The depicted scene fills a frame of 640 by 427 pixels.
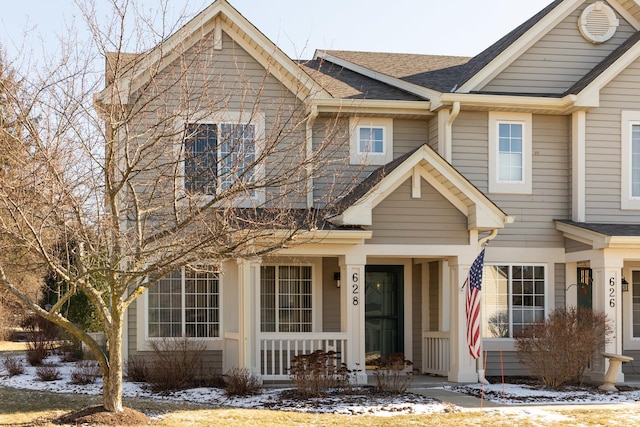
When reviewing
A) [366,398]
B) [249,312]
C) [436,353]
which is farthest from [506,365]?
[249,312]

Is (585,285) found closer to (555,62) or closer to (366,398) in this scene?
(555,62)

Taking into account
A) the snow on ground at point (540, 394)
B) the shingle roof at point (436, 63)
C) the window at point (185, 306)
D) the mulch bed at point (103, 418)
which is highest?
the shingle roof at point (436, 63)

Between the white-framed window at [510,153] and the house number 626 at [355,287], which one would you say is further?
the white-framed window at [510,153]

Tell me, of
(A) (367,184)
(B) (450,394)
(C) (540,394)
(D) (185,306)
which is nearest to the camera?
(B) (450,394)

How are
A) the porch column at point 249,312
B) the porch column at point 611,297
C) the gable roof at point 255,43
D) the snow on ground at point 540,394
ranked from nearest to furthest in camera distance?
1. the snow on ground at point 540,394
2. the porch column at point 249,312
3. the porch column at point 611,297
4. the gable roof at point 255,43

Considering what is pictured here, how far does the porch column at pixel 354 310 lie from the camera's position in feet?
49.3

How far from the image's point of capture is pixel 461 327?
51.0 ft

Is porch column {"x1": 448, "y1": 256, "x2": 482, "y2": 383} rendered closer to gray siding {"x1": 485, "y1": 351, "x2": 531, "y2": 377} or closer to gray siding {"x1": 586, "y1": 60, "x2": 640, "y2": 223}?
gray siding {"x1": 485, "y1": 351, "x2": 531, "y2": 377}

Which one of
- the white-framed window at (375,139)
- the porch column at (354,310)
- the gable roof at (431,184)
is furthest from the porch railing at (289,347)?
the white-framed window at (375,139)

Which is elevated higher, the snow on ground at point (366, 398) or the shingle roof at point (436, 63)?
the shingle roof at point (436, 63)

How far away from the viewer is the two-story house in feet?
50.7

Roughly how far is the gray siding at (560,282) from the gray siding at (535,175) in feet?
1.56

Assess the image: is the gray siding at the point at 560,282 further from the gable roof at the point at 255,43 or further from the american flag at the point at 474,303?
the gable roof at the point at 255,43

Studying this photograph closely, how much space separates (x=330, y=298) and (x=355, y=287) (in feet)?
6.76
